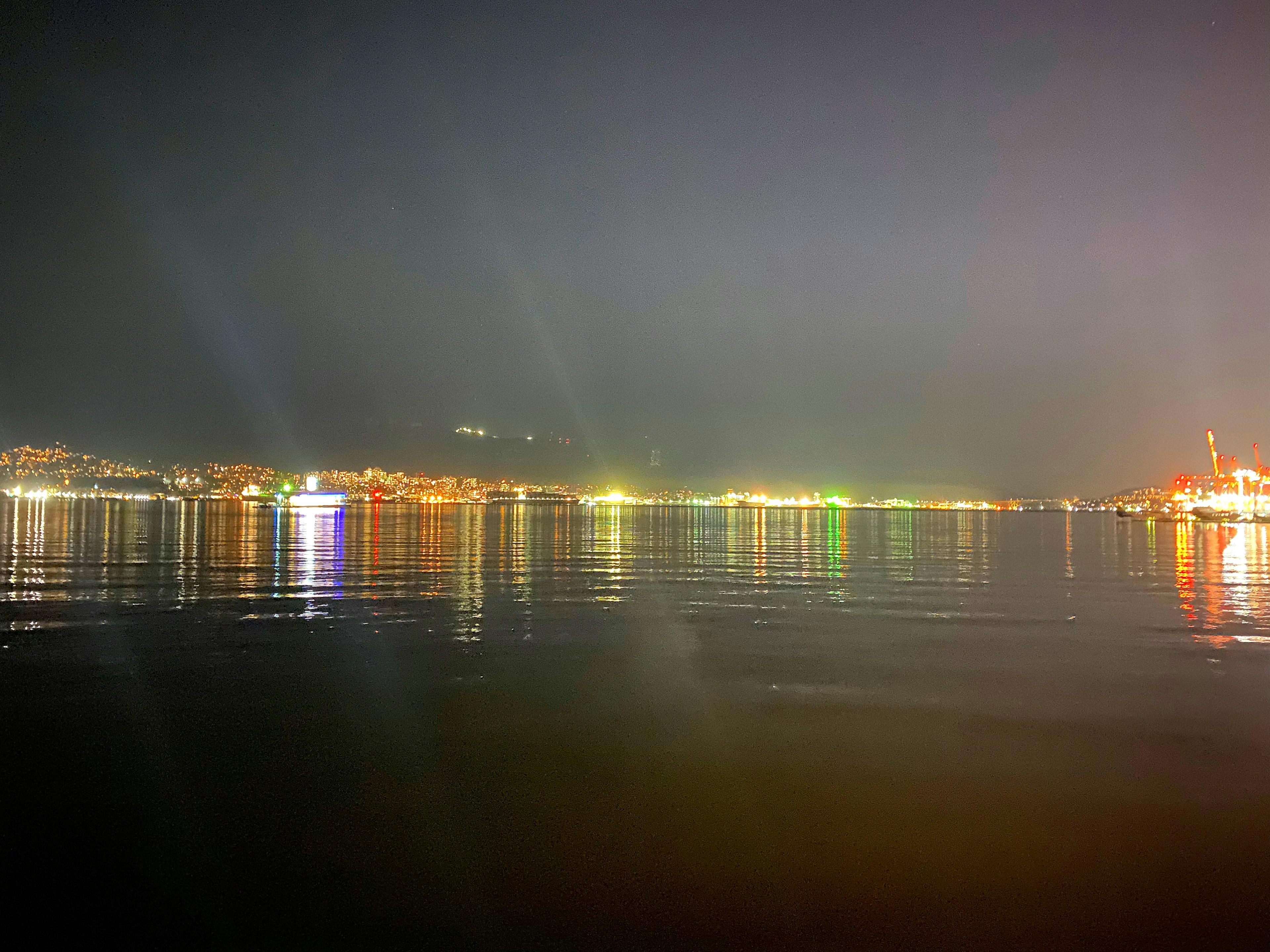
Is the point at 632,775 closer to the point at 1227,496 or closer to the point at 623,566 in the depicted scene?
the point at 623,566

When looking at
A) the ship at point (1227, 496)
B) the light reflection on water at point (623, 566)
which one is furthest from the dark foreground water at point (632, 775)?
the ship at point (1227, 496)

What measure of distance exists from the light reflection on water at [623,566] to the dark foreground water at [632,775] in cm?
202

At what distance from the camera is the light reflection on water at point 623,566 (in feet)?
69.5

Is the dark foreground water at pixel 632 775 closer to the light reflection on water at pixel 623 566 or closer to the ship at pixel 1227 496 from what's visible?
the light reflection on water at pixel 623 566

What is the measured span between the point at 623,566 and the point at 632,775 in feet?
80.9

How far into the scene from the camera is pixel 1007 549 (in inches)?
1852

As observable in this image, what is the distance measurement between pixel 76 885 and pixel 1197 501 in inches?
7013

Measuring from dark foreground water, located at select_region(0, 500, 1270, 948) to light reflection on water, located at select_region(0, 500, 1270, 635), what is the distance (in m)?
2.02

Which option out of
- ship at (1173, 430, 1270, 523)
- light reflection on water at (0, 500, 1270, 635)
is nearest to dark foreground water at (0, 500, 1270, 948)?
light reflection on water at (0, 500, 1270, 635)

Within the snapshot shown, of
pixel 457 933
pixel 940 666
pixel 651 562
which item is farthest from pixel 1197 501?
pixel 457 933

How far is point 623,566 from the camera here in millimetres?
32344

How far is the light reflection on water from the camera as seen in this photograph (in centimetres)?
2119

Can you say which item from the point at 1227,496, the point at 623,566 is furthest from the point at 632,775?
the point at 1227,496

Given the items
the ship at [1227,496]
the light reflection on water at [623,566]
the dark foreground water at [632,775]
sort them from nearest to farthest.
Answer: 1. the dark foreground water at [632,775]
2. the light reflection on water at [623,566]
3. the ship at [1227,496]
